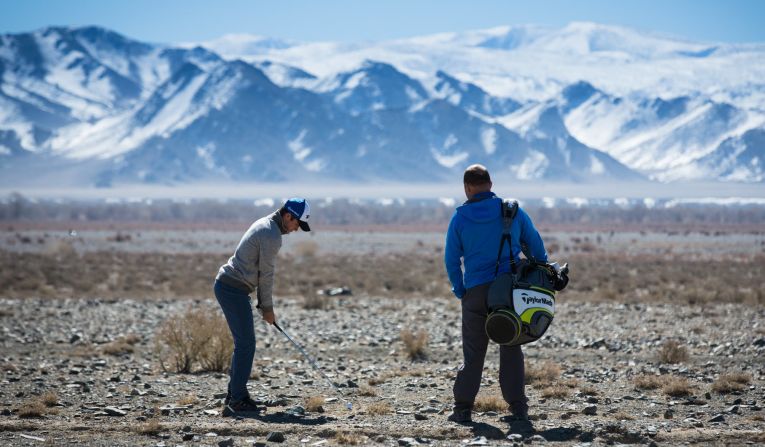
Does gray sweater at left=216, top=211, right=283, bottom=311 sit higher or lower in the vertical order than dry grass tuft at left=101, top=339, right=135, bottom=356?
higher

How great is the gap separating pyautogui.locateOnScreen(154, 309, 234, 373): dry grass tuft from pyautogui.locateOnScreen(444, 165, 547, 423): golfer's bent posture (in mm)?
5002

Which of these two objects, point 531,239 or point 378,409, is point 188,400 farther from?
point 531,239

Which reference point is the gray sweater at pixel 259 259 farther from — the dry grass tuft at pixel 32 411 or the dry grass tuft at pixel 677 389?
the dry grass tuft at pixel 677 389

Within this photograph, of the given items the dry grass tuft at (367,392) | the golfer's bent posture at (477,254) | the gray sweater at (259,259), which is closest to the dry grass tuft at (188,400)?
the gray sweater at (259,259)

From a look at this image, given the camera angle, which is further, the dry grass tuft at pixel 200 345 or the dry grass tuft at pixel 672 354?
the dry grass tuft at pixel 672 354

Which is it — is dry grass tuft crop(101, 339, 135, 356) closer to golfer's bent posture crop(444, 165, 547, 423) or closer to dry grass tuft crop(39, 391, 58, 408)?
dry grass tuft crop(39, 391, 58, 408)

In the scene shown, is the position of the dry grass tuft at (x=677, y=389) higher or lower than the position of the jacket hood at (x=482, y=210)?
lower

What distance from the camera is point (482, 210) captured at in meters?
8.68

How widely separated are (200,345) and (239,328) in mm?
3765

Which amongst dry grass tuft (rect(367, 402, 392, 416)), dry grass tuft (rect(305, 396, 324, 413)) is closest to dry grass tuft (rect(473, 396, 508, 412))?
dry grass tuft (rect(367, 402, 392, 416))

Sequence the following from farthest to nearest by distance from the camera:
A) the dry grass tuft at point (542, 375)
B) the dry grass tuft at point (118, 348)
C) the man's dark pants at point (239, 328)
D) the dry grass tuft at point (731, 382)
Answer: the dry grass tuft at point (118, 348), the dry grass tuft at point (542, 375), the dry grass tuft at point (731, 382), the man's dark pants at point (239, 328)

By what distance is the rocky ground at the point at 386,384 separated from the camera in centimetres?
864

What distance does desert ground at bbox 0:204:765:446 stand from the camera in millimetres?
8742

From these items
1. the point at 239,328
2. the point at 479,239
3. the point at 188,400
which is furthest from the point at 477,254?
the point at 188,400
